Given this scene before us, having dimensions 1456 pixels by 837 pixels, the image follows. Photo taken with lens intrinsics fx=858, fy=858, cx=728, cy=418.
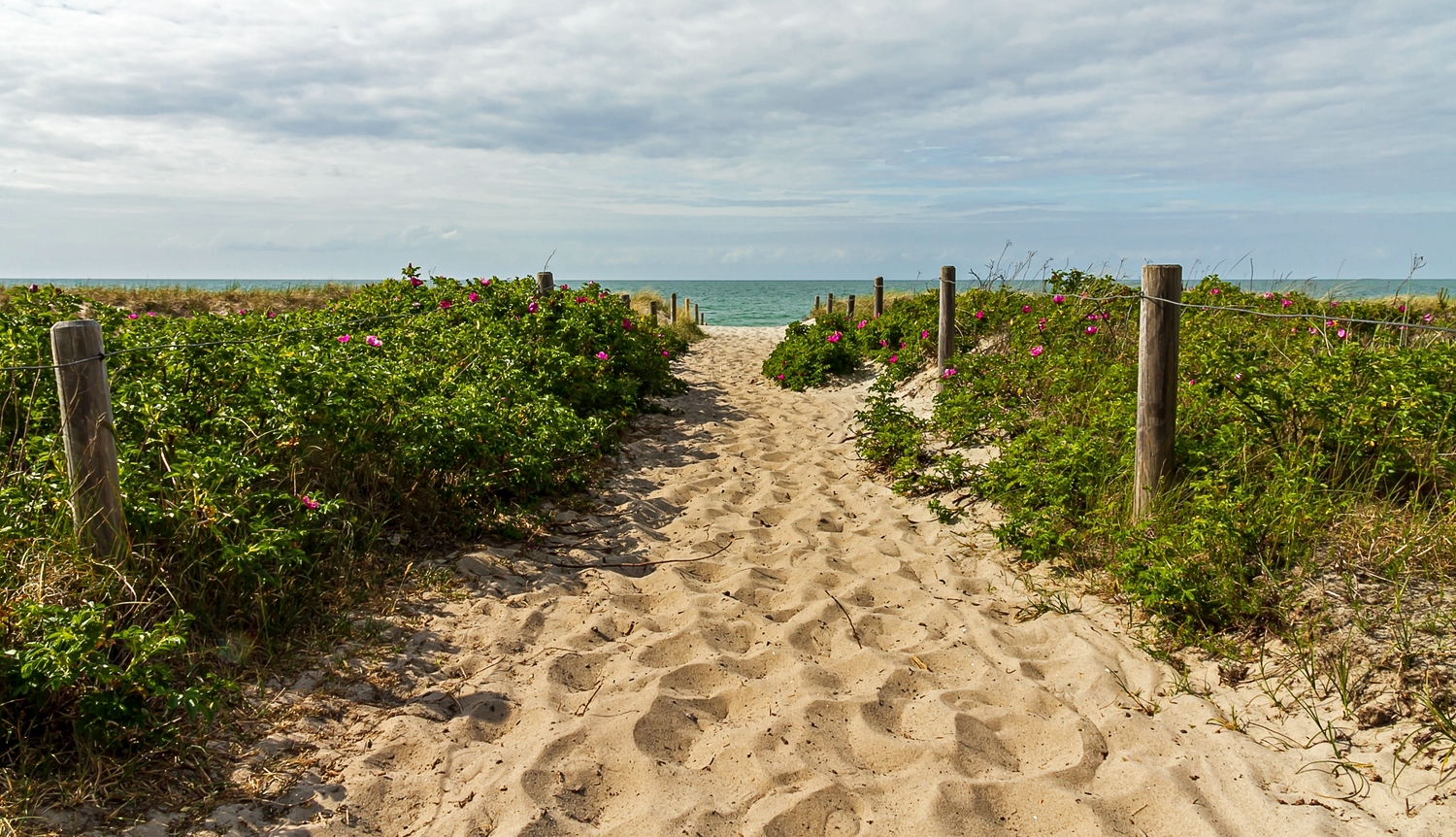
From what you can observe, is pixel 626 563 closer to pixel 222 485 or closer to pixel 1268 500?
pixel 222 485

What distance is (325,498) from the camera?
412 centimetres

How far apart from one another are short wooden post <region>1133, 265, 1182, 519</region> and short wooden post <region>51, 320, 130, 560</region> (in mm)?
4310

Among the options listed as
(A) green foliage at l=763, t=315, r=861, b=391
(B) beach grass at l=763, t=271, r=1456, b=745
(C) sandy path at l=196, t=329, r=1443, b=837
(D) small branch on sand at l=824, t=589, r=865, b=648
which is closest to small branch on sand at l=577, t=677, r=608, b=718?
(C) sandy path at l=196, t=329, r=1443, b=837

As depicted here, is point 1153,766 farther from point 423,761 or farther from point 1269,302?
point 1269,302

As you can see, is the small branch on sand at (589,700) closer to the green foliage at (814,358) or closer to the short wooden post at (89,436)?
the short wooden post at (89,436)

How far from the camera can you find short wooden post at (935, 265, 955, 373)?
8570mm

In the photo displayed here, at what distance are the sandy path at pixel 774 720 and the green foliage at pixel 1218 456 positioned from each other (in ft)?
1.42

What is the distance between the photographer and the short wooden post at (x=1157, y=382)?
4.13m

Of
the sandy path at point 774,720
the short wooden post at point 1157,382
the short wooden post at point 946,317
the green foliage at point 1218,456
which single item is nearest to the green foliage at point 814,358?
the short wooden post at point 946,317

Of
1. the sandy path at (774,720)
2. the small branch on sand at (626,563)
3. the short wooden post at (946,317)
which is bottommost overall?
the sandy path at (774,720)

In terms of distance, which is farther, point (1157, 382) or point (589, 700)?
point (1157, 382)

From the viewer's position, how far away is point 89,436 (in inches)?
116

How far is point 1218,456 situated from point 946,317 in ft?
15.1

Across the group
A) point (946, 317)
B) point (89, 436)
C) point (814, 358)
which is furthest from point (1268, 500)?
point (814, 358)
